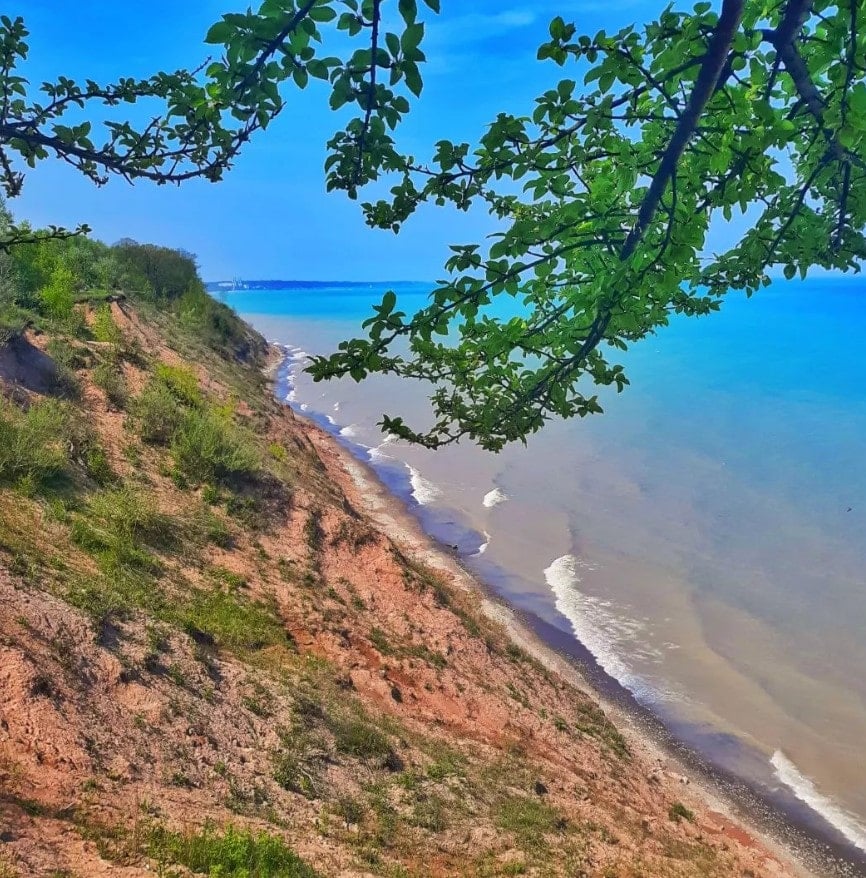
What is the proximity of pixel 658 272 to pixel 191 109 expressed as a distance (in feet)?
6.56

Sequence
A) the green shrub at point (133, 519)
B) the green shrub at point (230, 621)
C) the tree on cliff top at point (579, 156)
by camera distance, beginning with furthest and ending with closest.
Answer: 1. the green shrub at point (133, 519)
2. the green shrub at point (230, 621)
3. the tree on cliff top at point (579, 156)

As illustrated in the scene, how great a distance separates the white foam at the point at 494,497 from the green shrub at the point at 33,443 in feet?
49.9

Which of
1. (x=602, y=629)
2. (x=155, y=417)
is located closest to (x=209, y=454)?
(x=155, y=417)

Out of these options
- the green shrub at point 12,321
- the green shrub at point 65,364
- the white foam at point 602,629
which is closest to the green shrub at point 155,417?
the green shrub at point 65,364

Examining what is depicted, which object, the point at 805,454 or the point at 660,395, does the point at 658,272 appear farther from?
the point at 660,395

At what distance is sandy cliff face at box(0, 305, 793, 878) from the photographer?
209 inches

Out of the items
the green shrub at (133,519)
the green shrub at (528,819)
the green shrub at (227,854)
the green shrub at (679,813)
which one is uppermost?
the green shrub at (679,813)

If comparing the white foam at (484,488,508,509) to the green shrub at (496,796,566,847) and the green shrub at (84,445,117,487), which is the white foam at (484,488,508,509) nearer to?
the green shrub at (84,445,117,487)

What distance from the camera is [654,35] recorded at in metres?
2.33

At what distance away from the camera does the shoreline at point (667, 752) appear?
9.47 m

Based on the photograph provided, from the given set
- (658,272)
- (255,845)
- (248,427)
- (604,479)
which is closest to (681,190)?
(658,272)

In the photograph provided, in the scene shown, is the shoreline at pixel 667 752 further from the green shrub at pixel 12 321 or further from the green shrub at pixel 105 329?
the green shrub at pixel 12 321

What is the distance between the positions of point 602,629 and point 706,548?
250 inches

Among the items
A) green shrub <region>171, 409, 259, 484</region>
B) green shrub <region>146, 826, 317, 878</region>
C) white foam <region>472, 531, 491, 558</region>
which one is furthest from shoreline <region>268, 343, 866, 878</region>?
green shrub <region>146, 826, 317, 878</region>
